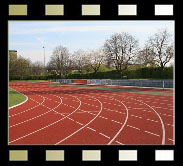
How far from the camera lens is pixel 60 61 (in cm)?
5491

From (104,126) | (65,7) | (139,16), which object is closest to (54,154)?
(65,7)

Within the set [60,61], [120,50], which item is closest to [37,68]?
[60,61]

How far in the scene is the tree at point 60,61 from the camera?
172ft

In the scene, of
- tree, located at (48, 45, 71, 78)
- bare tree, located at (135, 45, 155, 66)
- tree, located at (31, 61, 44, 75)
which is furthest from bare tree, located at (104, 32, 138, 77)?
tree, located at (31, 61, 44, 75)

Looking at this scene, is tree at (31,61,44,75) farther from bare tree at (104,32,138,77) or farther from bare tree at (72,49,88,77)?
bare tree at (104,32,138,77)

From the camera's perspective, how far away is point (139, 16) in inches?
134

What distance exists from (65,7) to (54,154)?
2.48 metres

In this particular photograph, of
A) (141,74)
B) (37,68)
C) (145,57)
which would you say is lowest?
(141,74)

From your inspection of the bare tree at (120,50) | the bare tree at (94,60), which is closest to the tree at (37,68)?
the bare tree at (94,60)

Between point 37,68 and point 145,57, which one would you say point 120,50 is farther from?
point 37,68

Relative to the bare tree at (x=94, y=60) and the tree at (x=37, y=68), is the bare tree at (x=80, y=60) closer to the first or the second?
the bare tree at (x=94, y=60)

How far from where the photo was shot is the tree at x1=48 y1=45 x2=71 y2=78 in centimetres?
5228

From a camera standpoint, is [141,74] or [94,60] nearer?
[141,74]
